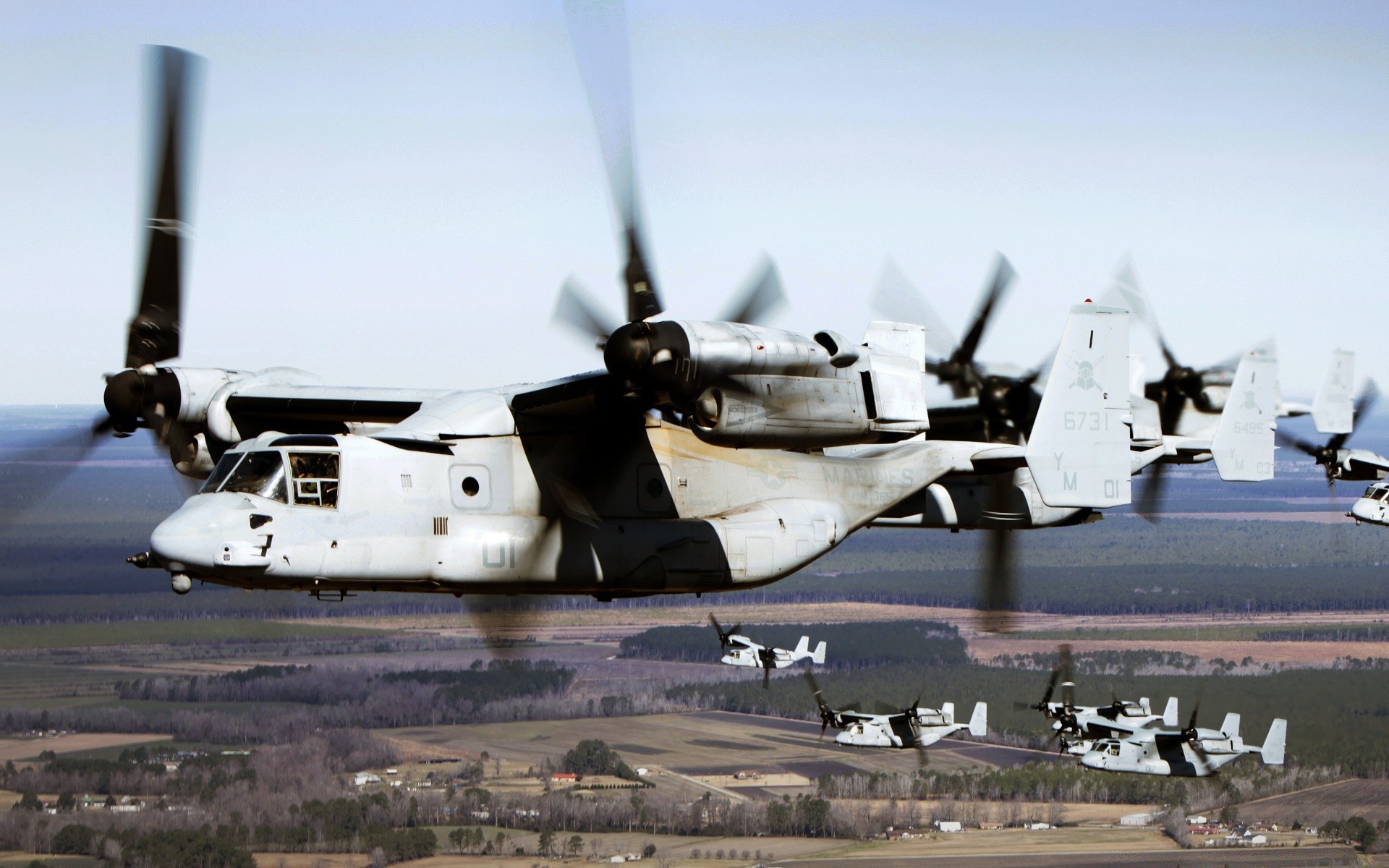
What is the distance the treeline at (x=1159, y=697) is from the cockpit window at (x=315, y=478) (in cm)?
5745

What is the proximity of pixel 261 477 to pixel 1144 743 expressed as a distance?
44404 mm

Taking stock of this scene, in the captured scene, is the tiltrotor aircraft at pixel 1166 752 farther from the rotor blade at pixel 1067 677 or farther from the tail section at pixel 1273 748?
the rotor blade at pixel 1067 677

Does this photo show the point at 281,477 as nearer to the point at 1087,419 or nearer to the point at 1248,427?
the point at 1087,419

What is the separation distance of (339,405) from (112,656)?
233 ft

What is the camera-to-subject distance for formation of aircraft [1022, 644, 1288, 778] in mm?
54156

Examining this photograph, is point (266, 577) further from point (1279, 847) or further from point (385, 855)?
point (1279, 847)

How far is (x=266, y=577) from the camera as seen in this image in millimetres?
17469

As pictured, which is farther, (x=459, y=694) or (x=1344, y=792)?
(x=459, y=694)

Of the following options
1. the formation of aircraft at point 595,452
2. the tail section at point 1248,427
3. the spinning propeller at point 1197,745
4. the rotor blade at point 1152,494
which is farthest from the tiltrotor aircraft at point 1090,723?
the formation of aircraft at point 595,452

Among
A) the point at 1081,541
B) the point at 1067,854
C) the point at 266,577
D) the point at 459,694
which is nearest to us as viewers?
the point at 266,577

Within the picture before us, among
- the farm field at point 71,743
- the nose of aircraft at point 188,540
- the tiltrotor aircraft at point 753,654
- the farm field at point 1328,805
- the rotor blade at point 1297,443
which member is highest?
the rotor blade at point 1297,443

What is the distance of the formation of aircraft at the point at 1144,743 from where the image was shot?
178 feet

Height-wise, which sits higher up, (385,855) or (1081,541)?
(1081,541)

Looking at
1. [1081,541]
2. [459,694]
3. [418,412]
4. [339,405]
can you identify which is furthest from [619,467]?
[1081,541]
